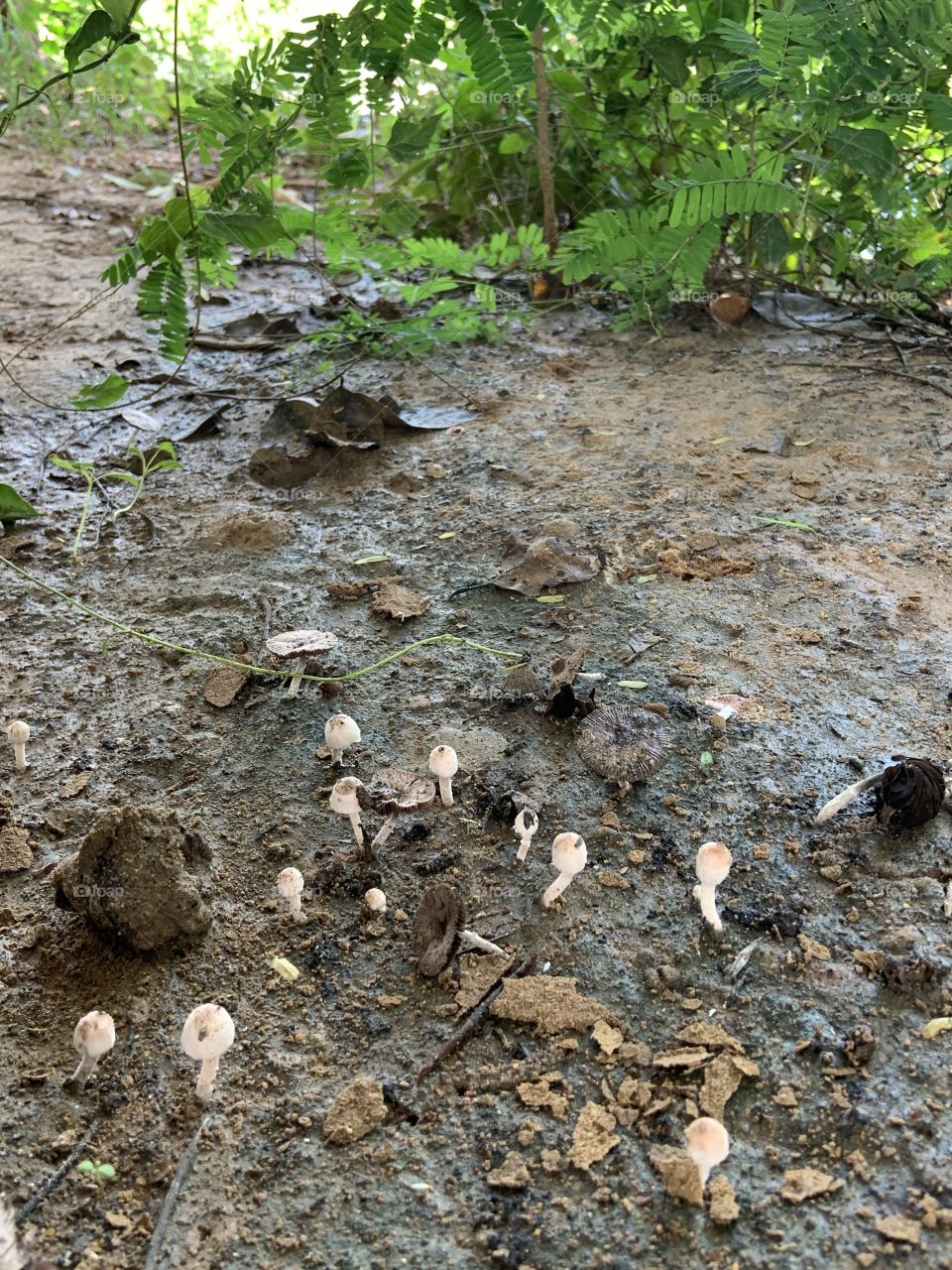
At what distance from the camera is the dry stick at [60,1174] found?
1360mm

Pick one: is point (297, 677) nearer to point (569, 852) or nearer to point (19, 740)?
point (19, 740)

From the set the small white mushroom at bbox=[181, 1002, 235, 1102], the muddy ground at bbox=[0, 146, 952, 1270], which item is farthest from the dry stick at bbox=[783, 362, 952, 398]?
the small white mushroom at bbox=[181, 1002, 235, 1102]

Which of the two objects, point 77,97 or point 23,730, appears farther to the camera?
point 77,97

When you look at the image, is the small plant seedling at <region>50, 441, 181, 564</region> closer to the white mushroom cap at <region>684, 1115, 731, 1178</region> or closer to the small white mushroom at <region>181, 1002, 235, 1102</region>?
the small white mushroom at <region>181, 1002, 235, 1102</region>

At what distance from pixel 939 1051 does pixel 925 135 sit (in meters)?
3.53

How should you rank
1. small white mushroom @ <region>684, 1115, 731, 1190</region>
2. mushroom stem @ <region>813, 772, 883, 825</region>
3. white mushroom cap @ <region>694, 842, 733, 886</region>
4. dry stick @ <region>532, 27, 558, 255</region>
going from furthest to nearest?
dry stick @ <region>532, 27, 558, 255</region> < mushroom stem @ <region>813, 772, 883, 825</region> < white mushroom cap @ <region>694, 842, 733, 886</region> < small white mushroom @ <region>684, 1115, 731, 1190</region>

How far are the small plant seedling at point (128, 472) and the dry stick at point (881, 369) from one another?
2327 mm

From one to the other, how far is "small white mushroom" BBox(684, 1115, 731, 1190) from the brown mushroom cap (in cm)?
137

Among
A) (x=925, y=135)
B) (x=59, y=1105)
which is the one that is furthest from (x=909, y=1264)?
(x=925, y=135)

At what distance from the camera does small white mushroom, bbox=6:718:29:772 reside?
2.12 metres

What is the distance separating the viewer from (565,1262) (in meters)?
1.28

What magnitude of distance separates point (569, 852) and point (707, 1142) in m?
0.53

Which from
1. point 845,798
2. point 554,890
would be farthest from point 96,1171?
point 845,798

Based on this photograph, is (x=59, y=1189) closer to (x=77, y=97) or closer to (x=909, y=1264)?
(x=909, y=1264)
